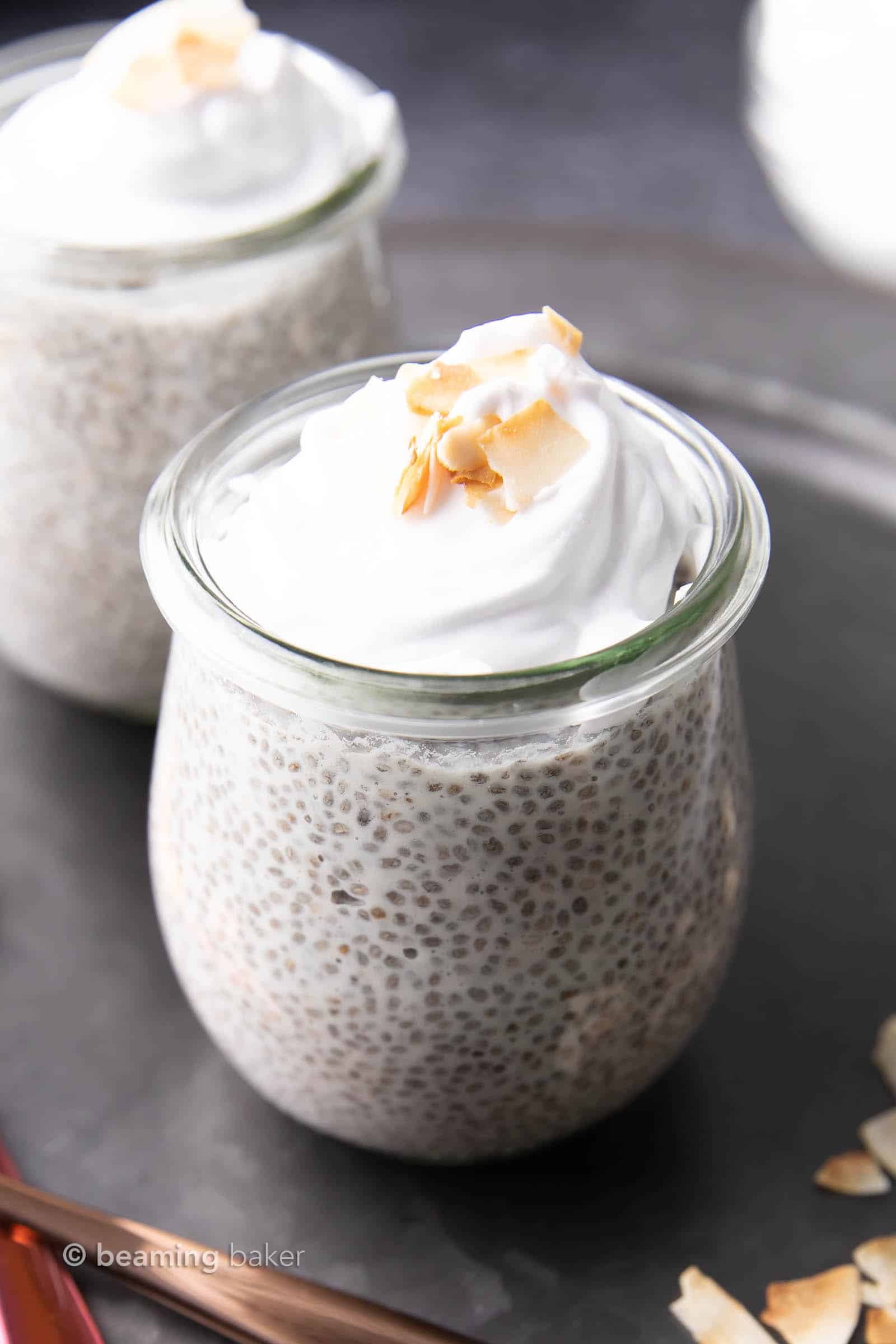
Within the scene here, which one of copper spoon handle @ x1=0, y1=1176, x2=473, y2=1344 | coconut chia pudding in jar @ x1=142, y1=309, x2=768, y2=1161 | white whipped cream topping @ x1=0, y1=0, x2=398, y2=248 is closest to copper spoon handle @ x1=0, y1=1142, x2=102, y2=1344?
copper spoon handle @ x1=0, y1=1176, x2=473, y2=1344

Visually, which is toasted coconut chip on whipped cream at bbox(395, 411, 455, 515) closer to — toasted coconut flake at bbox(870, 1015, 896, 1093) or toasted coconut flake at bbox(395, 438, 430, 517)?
toasted coconut flake at bbox(395, 438, 430, 517)

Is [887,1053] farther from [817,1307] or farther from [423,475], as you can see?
[423,475]

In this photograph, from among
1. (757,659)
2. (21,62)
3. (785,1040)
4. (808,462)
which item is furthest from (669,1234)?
(21,62)

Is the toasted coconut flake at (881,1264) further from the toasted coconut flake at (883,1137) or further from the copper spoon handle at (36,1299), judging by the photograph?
the copper spoon handle at (36,1299)

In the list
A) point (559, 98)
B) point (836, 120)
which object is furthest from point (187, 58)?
point (559, 98)

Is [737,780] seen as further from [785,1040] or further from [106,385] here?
[106,385]
